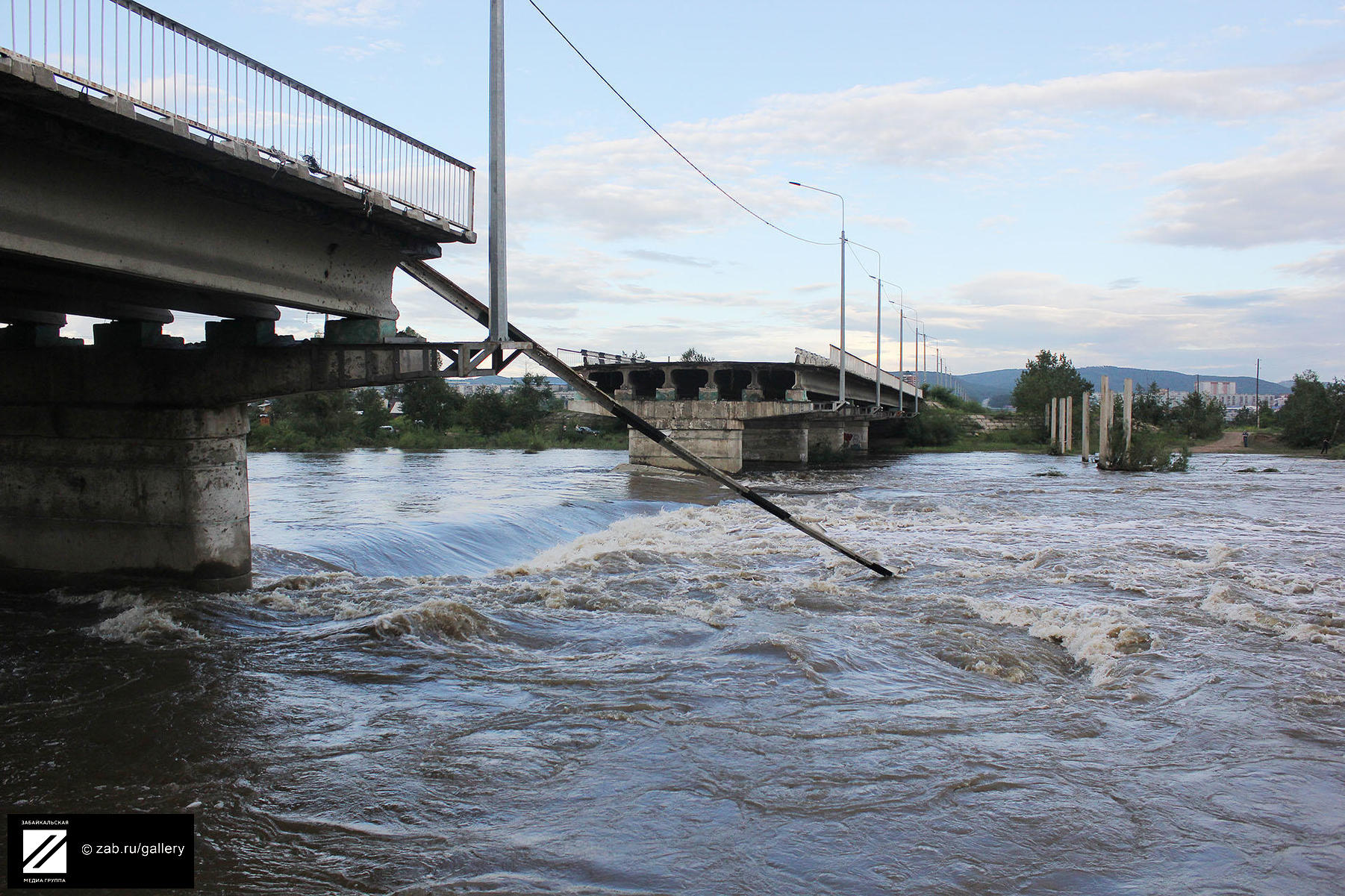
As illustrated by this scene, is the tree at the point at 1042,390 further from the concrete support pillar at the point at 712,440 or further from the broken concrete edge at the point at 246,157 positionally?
the broken concrete edge at the point at 246,157

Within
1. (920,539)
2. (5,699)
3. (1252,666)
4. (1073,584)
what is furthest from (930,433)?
(5,699)

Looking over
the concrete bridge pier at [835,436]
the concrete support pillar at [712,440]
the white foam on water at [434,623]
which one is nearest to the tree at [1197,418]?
the concrete bridge pier at [835,436]

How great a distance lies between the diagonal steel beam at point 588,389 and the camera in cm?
1355

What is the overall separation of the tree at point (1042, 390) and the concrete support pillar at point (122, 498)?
78.7m

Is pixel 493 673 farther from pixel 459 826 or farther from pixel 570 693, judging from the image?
pixel 459 826

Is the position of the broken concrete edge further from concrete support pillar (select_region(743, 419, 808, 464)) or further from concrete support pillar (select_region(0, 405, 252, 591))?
concrete support pillar (select_region(743, 419, 808, 464))

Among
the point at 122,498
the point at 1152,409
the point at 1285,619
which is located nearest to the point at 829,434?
the point at 1152,409

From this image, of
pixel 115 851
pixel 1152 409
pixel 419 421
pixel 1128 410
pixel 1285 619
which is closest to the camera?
pixel 115 851

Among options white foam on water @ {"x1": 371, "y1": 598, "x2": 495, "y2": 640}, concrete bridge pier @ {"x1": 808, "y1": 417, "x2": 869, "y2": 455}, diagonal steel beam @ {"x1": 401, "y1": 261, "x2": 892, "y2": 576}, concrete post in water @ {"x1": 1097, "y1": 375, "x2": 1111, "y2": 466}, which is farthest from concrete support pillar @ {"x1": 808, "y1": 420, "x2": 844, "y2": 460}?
white foam on water @ {"x1": 371, "y1": 598, "x2": 495, "y2": 640}

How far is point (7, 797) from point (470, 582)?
9299mm

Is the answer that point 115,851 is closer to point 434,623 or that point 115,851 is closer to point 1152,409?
point 434,623

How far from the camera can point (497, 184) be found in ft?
45.9

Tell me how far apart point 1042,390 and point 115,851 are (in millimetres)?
96893

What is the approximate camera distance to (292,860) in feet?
18.9
